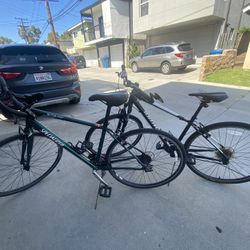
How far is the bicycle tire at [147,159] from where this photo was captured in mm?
1730

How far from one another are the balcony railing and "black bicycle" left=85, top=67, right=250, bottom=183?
17.4m

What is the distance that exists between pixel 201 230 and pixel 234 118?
9.70 feet

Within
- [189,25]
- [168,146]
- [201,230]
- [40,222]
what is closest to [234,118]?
[168,146]

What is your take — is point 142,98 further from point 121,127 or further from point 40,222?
point 40,222

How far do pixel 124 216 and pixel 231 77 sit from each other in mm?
7589

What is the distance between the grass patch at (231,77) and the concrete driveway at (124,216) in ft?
19.2

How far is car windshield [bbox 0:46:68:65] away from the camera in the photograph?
10.5ft

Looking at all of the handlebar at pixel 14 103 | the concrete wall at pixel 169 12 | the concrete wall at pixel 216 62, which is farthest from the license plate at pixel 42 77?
the concrete wall at pixel 169 12

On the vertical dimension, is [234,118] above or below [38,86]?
below

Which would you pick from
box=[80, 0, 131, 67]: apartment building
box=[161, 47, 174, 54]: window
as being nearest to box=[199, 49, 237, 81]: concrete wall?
box=[161, 47, 174, 54]: window

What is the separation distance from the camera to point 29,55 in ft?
11.3

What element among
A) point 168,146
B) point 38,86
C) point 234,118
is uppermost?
point 38,86

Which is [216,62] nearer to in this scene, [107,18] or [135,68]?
[135,68]

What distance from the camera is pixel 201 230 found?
1.47m
